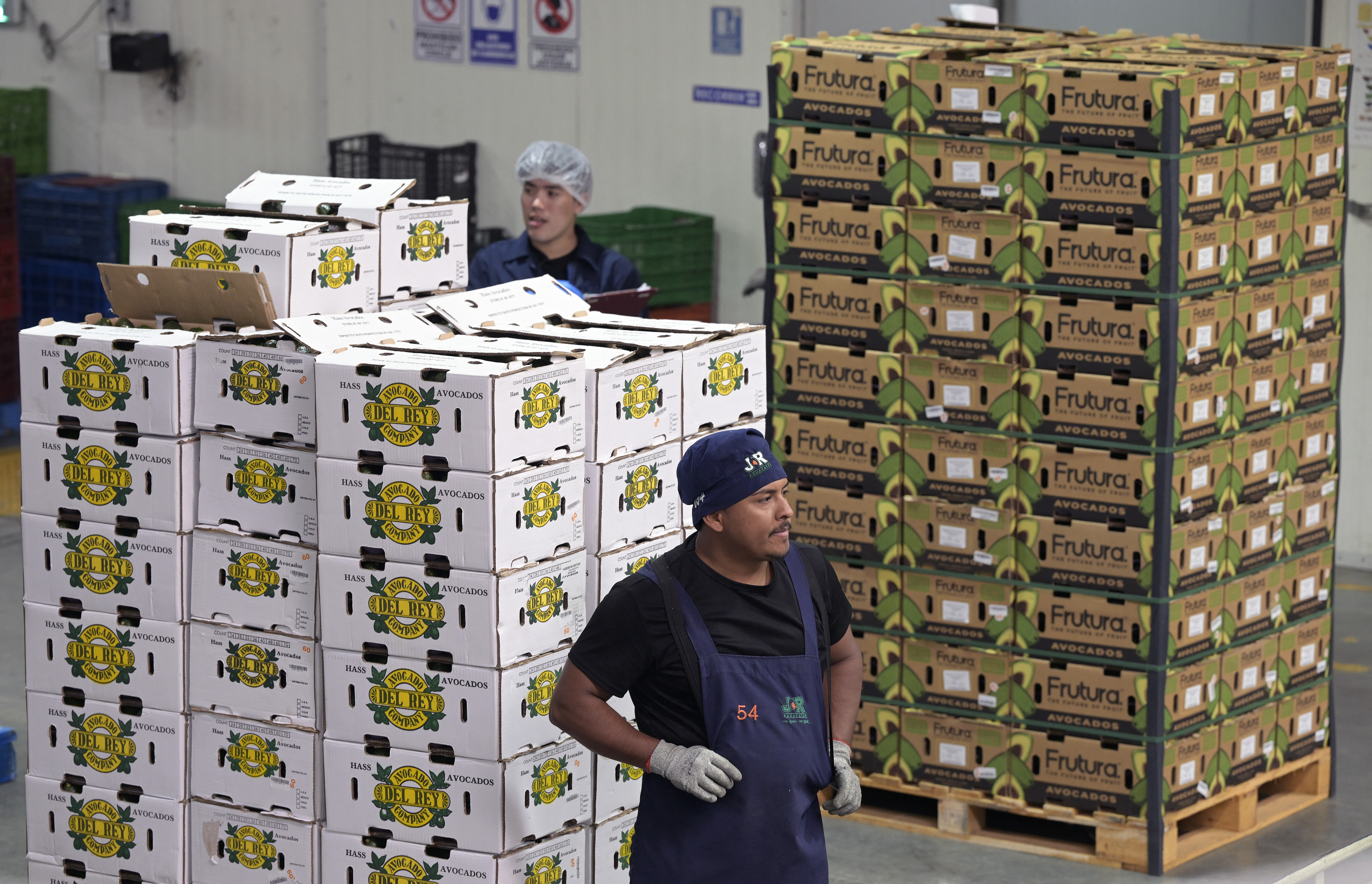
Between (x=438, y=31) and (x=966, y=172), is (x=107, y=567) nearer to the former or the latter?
(x=966, y=172)

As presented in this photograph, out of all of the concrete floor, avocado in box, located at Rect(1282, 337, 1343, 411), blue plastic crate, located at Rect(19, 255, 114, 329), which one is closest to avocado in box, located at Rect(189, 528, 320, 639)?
the concrete floor

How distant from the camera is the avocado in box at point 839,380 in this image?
741 cm

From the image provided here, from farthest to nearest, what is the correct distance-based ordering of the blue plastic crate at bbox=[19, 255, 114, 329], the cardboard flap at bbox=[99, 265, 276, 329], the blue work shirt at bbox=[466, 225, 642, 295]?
the blue plastic crate at bbox=[19, 255, 114, 329]
the blue work shirt at bbox=[466, 225, 642, 295]
the cardboard flap at bbox=[99, 265, 276, 329]

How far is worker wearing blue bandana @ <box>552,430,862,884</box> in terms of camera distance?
4.63m

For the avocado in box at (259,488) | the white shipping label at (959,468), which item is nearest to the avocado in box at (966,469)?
the white shipping label at (959,468)

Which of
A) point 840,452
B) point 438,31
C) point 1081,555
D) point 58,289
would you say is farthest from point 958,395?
point 58,289

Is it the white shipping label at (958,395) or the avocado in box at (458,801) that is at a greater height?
the white shipping label at (958,395)

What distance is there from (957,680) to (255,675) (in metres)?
2.99

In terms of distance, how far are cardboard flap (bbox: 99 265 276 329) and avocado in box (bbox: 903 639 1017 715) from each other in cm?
297

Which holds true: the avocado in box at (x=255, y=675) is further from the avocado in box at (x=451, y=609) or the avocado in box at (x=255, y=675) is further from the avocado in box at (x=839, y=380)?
the avocado in box at (x=839, y=380)

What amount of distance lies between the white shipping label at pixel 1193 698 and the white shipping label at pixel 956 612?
2.78ft

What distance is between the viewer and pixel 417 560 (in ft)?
16.7

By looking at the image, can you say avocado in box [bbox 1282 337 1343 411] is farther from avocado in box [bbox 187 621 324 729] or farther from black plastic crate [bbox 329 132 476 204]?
black plastic crate [bbox 329 132 476 204]

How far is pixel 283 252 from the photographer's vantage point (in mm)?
5930
